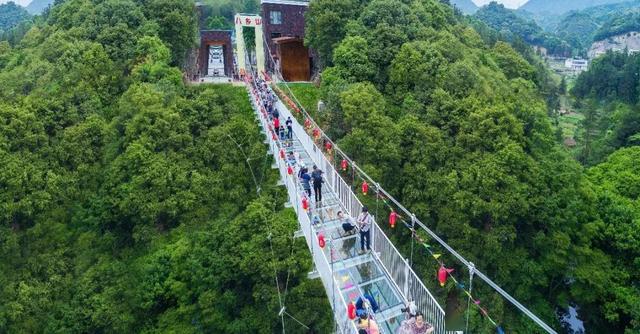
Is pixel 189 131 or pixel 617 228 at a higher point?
pixel 189 131

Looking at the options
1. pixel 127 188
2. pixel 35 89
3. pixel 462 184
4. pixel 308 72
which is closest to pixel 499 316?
pixel 462 184

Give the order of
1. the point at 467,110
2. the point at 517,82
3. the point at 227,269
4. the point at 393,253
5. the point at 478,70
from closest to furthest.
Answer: the point at 393,253 → the point at 227,269 → the point at 467,110 → the point at 478,70 → the point at 517,82

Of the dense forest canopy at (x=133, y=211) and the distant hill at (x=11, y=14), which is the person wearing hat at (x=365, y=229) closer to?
the dense forest canopy at (x=133, y=211)

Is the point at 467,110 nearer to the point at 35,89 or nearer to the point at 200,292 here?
the point at 200,292

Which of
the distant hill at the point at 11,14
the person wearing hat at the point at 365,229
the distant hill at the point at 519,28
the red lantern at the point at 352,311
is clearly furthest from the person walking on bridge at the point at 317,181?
the distant hill at the point at 519,28

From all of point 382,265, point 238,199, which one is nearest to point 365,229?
point 382,265

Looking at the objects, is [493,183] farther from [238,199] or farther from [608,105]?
[608,105]
